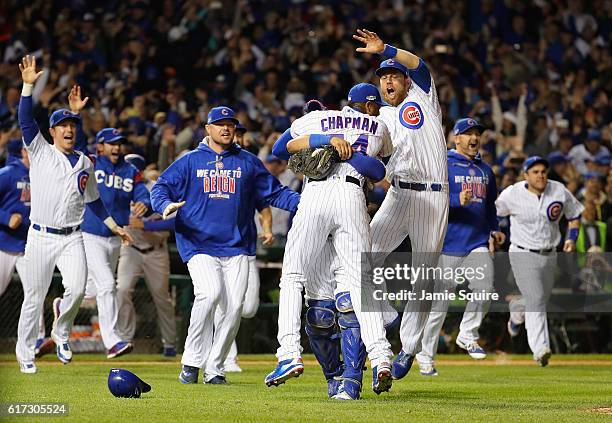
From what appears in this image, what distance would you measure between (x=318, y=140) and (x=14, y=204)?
5.96 metres

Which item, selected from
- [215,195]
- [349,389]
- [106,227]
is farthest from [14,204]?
[349,389]

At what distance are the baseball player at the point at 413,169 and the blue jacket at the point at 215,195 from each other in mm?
1103

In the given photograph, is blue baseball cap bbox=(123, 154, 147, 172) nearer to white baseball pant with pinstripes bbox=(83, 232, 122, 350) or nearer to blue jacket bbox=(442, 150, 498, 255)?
white baseball pant with pinstripes bbox=(83, 232, 122, 350)

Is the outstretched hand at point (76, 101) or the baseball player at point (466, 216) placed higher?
the outstretched hand at point (76, 101)

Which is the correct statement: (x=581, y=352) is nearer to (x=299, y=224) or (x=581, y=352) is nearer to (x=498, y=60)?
(x=498, y=60)

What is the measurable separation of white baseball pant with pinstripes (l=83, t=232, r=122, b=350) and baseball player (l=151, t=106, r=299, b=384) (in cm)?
196

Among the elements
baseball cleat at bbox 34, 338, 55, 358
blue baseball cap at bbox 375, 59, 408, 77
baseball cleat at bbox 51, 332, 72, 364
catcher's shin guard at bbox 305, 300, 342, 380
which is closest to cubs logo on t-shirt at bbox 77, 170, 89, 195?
baseball cleat at bbox 51, 332, 72, 364

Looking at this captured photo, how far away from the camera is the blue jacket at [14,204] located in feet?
43.2

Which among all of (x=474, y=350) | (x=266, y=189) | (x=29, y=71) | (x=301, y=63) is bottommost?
(x=474, y=350)

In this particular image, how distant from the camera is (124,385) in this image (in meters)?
8.48

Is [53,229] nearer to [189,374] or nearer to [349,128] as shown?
[189,374]

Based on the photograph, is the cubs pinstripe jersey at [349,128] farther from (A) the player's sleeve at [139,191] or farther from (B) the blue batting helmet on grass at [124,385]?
(A) the player's sleeve at [139,191]

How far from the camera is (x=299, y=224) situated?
8328 millimetres

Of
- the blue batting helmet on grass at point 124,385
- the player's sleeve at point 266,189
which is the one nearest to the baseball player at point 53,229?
the player's sleeve at point 266,189
